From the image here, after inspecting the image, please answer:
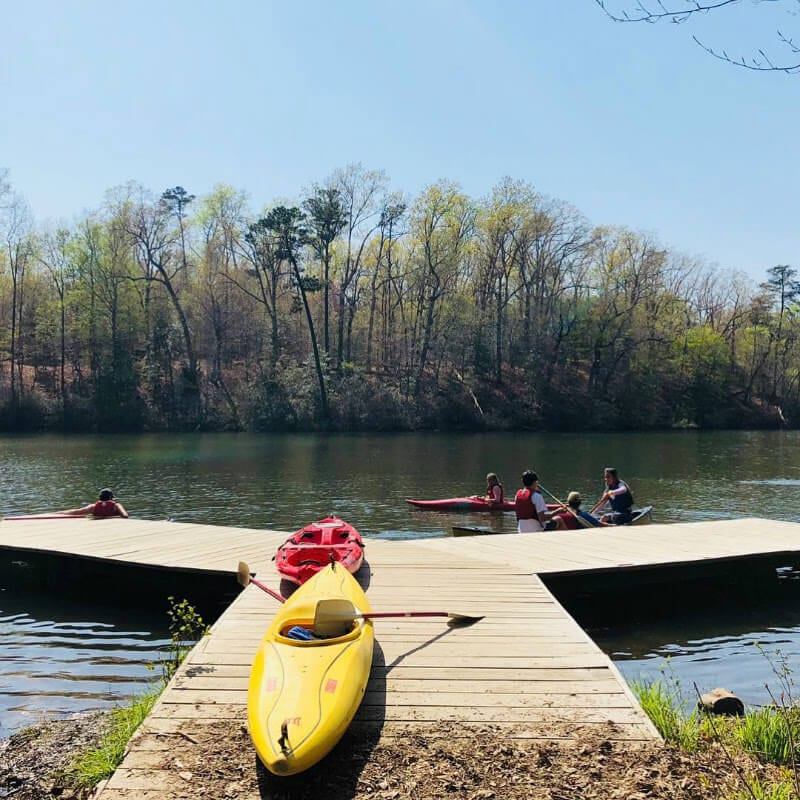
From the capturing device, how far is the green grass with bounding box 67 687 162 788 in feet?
15.8

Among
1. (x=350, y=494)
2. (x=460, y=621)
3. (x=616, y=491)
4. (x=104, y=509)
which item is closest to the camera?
(x=460, y=621)

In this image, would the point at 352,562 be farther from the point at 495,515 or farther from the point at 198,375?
the point at 198,375

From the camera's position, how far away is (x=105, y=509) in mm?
14531

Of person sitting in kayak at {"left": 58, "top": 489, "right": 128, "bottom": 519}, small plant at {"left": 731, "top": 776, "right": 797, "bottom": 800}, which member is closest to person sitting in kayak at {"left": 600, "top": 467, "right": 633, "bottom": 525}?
person sitting in kayak at {"left": 58, "top": 489, "right": 128, "bottom": 519}

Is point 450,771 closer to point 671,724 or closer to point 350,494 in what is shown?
point 671,724

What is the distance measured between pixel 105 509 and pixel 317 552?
709 cm

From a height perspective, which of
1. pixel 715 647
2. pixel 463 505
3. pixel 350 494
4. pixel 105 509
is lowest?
pixel 350 494

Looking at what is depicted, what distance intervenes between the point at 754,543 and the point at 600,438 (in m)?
38.0

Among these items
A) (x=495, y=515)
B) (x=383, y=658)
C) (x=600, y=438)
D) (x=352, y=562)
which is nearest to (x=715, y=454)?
(x=600, y=438)

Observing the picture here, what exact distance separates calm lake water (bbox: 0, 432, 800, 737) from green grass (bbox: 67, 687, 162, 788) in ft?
4.05

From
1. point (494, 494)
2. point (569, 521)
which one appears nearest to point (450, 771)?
point (569, 521)

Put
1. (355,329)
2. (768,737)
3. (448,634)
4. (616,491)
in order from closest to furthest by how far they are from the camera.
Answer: (768,737)
(448,634)
(616,491)
(355,329)

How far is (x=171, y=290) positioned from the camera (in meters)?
59.4

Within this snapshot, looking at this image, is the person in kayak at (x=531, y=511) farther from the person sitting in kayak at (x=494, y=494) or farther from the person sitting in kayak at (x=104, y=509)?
the person sitting in kayak at (x=104, y=509)
